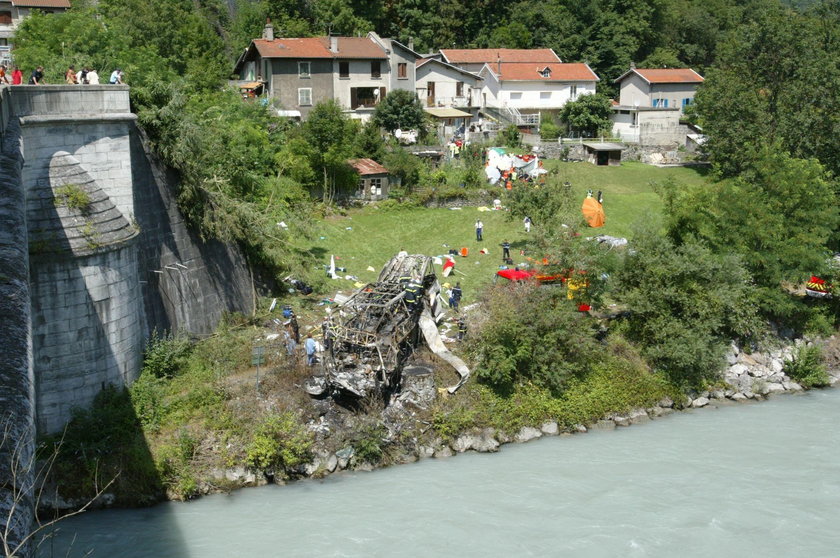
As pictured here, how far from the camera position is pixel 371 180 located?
35094 mm

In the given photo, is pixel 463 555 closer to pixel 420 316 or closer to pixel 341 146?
pixel 420 316

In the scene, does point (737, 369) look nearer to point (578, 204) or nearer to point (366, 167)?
point (578, 204)

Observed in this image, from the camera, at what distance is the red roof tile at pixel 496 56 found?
174 feet

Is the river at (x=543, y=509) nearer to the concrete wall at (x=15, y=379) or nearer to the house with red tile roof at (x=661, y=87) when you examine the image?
the concrete wall at (x=15, y=379)

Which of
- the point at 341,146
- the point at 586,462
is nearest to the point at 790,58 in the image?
the point at 341,146

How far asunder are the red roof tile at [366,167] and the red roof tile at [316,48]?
9.92 metres

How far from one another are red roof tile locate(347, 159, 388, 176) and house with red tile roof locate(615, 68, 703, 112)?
22.4 metres

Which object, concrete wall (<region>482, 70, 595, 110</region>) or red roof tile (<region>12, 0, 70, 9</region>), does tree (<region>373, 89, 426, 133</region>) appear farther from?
red roof tile (<region>12, 0, 70, 9</region>)

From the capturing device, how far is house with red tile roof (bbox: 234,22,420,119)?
42719mm

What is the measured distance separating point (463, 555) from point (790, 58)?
31.4 meters

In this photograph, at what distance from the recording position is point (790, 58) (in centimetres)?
3800

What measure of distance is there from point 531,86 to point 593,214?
65.8 feet

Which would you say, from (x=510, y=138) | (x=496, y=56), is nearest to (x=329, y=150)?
(x=510, y=138)

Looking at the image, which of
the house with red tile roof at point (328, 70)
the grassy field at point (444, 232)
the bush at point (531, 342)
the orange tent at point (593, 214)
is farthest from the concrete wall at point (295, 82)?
the bush at point (531, 342)
